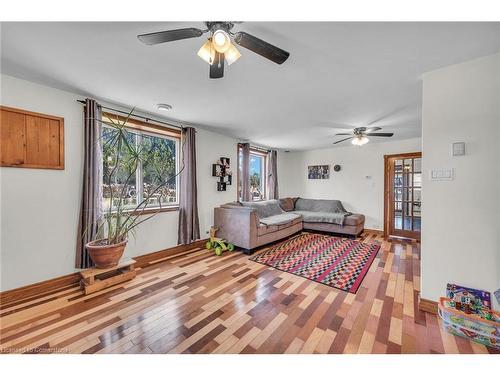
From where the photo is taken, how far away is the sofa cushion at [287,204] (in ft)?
17.7

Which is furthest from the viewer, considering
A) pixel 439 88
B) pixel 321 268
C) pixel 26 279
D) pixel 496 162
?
pixel 321 268

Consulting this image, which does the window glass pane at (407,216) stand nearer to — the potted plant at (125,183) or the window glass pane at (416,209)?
the window glass pane at (416,209)

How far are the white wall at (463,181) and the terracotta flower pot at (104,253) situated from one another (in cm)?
328

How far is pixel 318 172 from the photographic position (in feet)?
18.9

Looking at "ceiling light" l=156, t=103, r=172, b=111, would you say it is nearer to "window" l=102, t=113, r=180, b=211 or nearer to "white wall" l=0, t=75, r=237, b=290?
"window" l=102, t=113, r=180, b=211

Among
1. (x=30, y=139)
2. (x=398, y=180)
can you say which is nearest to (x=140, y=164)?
(x=30, y=139)

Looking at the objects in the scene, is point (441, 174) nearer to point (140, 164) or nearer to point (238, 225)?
point (238, 225)

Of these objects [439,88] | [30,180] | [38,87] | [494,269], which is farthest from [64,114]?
[494,269]

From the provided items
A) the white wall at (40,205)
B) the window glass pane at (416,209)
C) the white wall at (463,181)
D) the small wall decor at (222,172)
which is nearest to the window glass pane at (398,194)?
the window glass pane at (416,209)

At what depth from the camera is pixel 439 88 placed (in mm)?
1785

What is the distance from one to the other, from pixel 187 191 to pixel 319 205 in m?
3.68
